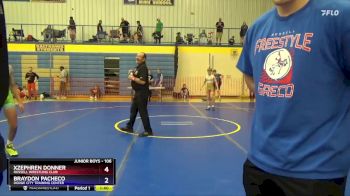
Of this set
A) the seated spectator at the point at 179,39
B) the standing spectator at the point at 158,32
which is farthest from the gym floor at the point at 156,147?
the standing spectator at the point at 158,32

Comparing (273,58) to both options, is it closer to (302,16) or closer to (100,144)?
(302,16)

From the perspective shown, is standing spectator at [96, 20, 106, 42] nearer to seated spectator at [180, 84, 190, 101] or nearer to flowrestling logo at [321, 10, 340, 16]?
seated spectator at [180, 84, 190, 101]

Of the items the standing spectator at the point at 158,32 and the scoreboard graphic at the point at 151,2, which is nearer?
the standing spectator at the point at 158,32

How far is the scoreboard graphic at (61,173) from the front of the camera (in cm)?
282

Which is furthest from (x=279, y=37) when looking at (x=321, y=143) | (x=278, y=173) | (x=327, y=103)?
(x=278, y=173)

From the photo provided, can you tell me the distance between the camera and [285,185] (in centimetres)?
171

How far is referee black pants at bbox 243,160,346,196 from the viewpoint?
5.32ft

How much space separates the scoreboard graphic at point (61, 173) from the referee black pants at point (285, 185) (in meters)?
1.50

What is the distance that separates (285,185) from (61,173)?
76.4 inches

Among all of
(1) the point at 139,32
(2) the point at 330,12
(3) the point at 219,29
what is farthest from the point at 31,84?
(2) the point at 330,12

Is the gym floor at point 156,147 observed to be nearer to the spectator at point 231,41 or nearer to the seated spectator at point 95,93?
the seated spectator at point 95,93

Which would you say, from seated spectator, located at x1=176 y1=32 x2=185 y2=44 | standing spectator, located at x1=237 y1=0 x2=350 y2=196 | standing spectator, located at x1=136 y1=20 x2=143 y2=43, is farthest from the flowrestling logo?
standing spectator, located at x1=136 y1=20 x2=143 y2=43

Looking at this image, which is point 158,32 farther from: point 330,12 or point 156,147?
Answer: point 330,12

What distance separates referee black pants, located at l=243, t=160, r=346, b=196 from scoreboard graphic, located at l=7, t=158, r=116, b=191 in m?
1.50
